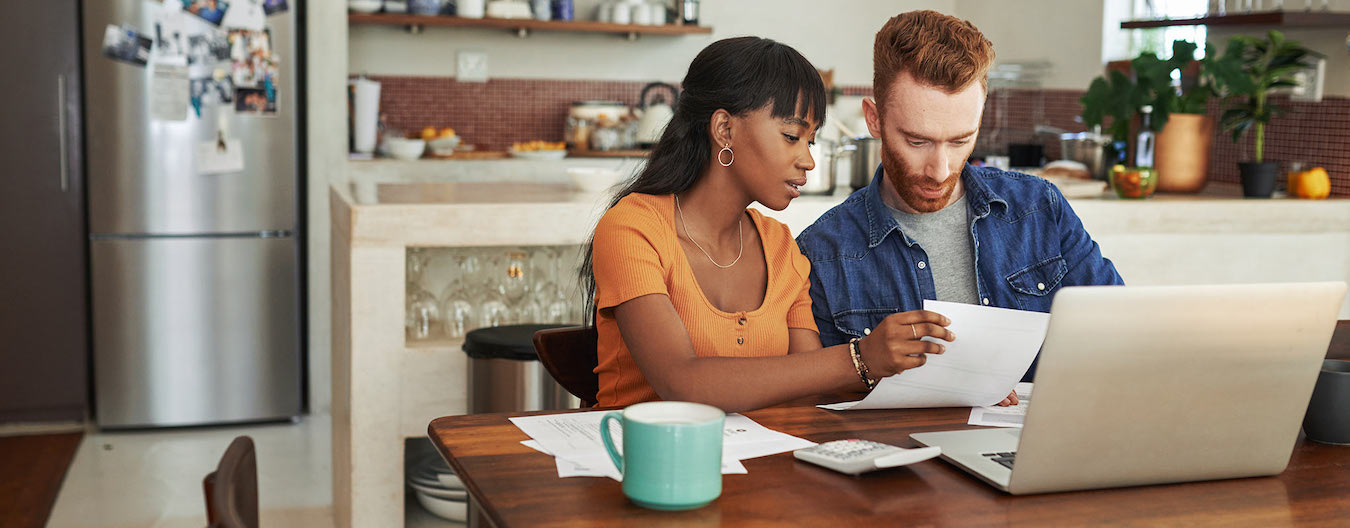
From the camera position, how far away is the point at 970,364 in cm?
129

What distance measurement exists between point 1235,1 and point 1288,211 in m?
1.00

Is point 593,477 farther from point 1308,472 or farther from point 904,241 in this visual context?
point 904,241

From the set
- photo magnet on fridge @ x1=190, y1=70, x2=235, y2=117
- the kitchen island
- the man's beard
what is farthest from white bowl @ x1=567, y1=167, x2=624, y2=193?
photo magnet on fridge @ x1=190, y1=70, x2=235, y2=117

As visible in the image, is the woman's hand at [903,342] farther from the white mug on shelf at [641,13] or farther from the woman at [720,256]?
the white mug on shelf at [641,13]

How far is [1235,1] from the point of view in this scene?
3.66m

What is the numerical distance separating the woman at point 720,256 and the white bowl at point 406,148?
9.50ft

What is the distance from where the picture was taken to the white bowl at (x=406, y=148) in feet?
14.7

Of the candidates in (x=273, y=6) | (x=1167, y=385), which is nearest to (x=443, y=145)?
(x=273, y=6)

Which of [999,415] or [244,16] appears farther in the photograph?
[244,16]

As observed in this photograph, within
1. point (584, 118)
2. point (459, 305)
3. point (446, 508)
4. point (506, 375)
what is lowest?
point (446, 508)

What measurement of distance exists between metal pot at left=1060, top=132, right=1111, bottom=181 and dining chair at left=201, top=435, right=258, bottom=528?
313 centimetres

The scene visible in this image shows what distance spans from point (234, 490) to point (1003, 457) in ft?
2.29

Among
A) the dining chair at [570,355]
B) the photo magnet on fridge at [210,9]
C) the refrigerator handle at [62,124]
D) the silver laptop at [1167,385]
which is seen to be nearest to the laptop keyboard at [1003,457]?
the silver laptop at [1167,385]

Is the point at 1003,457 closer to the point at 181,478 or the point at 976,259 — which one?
the point at 976,259
